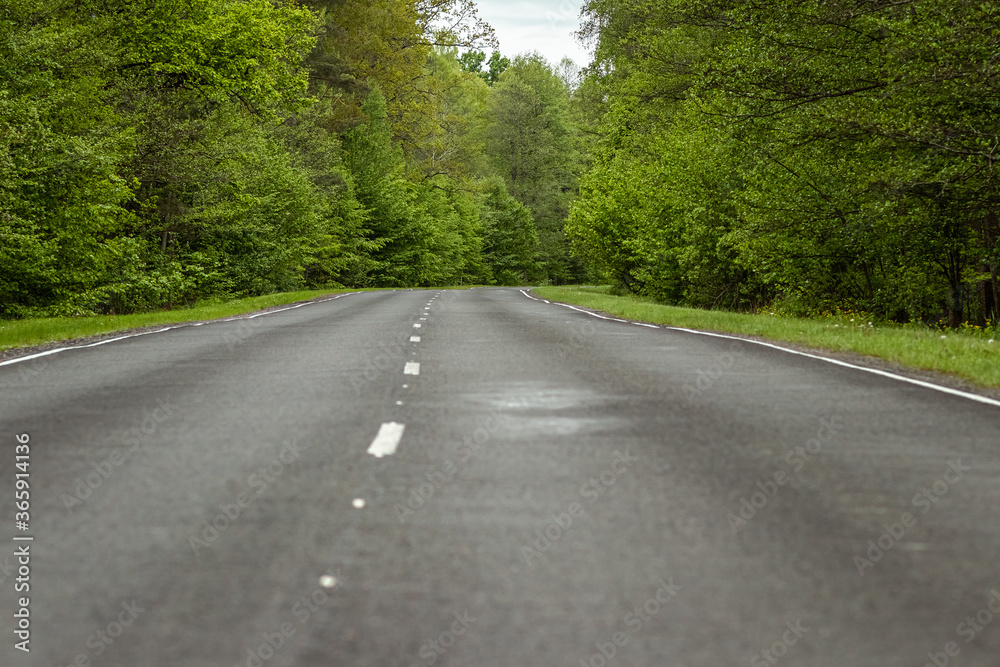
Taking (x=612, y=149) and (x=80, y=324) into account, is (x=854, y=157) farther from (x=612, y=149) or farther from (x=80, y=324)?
(x=612, y=149)

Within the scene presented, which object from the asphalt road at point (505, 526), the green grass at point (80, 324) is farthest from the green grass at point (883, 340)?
the green grass at point (80, 324)

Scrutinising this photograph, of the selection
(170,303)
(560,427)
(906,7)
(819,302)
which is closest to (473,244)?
(170,303)

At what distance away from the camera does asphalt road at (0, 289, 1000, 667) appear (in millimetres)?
3625

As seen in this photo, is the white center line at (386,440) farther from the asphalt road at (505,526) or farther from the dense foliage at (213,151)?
→ the dense foliage at (213,151)

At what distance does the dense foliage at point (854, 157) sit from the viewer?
18.0m

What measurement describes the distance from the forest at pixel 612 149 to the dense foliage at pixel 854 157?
0.07 metres

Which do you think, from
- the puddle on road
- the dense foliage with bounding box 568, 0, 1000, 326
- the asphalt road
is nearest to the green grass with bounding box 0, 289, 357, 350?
the asphalt road

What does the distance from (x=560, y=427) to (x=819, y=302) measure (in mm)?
20901

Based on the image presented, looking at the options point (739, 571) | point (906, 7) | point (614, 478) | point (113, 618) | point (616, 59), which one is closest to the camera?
point (113, 618)

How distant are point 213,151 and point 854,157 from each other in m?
21.3

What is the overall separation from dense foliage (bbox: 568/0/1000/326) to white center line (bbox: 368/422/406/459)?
1316 cm

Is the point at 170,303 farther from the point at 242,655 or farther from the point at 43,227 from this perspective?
the point at 242,655

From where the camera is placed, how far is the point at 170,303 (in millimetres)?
34469

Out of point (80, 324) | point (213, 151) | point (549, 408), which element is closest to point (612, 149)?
point (213, 151)
